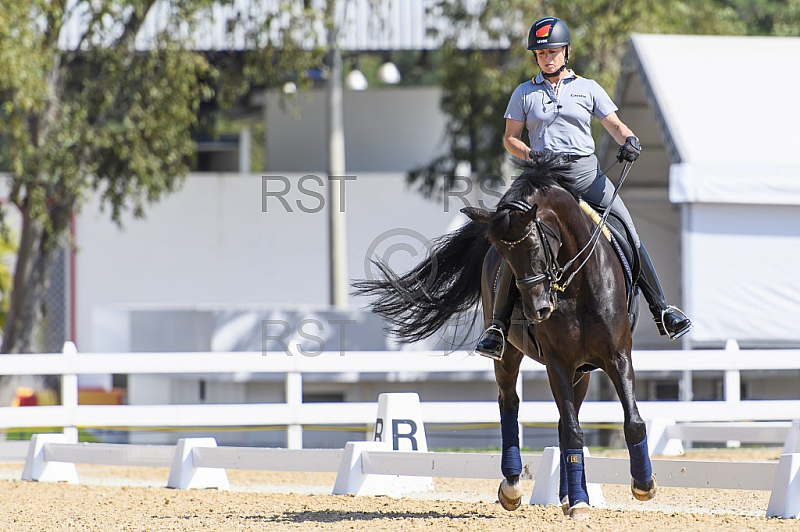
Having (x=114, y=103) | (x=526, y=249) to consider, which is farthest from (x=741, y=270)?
(x=114, y=103)

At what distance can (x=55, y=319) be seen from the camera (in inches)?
861

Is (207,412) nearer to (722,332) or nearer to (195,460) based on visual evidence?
(195,460)

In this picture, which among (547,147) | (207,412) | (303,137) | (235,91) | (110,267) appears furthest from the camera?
(303,137)

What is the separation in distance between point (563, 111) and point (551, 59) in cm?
33

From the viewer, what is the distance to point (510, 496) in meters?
6.17

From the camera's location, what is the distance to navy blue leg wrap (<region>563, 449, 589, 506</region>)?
5699 millimetres

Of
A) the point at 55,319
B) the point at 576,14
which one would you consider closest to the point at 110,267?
the point at 55,319

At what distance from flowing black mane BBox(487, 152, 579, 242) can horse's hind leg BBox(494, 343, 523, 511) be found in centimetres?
113

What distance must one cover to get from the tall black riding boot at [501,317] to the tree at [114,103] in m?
9.92

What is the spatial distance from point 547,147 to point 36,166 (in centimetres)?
1037

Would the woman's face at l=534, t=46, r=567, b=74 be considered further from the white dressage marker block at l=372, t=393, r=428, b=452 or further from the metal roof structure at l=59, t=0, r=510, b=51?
the metal roof structure at l=59, t=0, r=510, b=51

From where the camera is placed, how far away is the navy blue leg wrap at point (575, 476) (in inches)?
224

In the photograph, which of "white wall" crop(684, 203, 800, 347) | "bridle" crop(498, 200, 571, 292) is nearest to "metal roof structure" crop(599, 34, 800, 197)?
"white wall" crop(684, 203, 800, 347)

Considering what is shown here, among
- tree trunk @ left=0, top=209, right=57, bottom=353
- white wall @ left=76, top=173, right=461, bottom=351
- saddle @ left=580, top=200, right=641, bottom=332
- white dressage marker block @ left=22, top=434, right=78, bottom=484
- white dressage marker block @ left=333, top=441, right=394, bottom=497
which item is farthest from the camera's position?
white wall @ left=76, top=173, right=461, bottom=351
